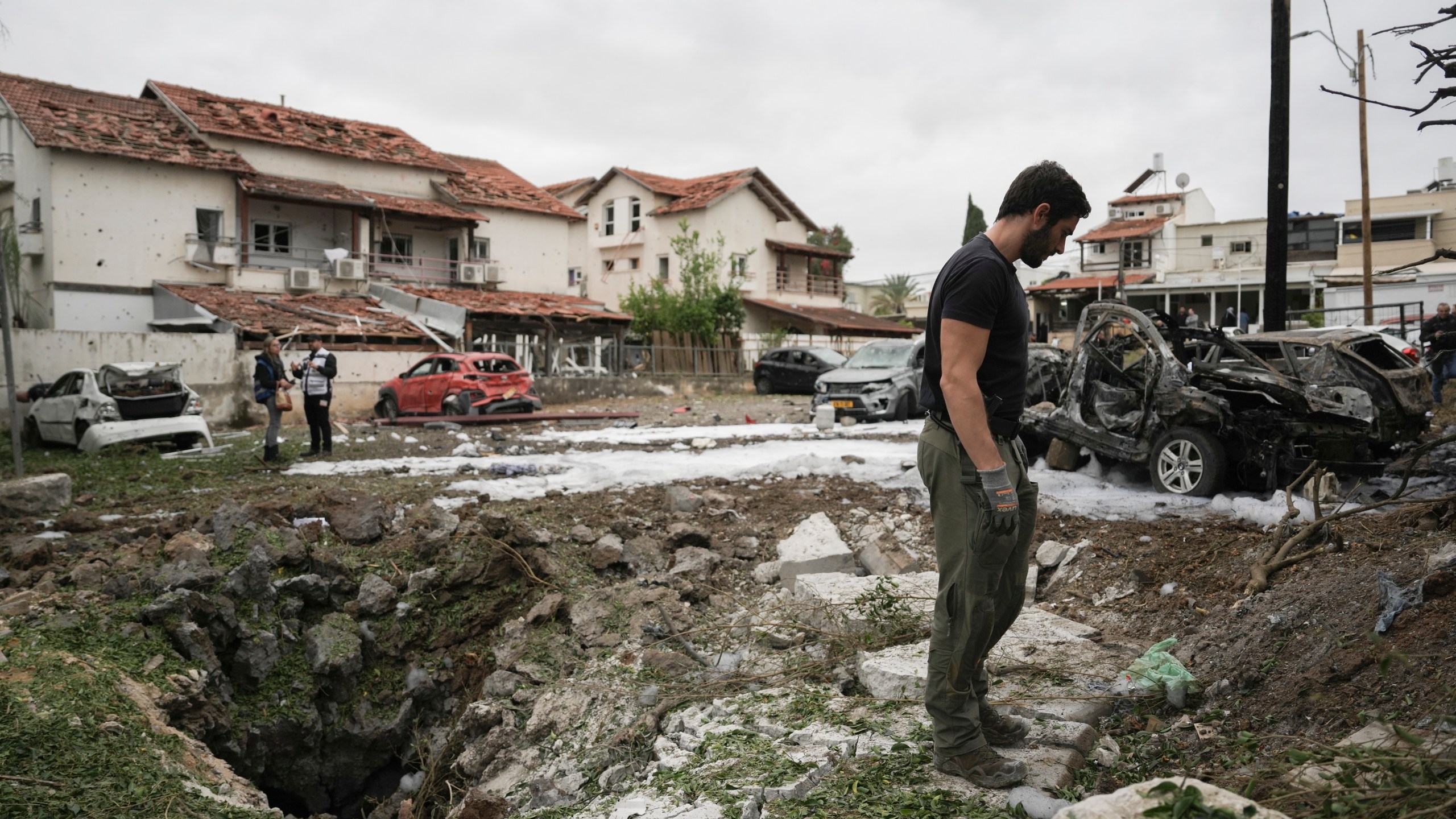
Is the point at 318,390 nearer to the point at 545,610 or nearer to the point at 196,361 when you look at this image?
the point at 545,610

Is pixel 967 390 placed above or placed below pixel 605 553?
above

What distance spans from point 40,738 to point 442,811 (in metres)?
1.94

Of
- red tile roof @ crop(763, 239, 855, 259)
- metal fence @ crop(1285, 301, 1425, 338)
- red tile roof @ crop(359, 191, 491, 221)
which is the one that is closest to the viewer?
metal fence @ crop(1285, 301, 1425, 338)

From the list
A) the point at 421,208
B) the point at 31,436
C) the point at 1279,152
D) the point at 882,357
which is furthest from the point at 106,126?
the point at 1279,152

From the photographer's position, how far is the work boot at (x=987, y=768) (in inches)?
126

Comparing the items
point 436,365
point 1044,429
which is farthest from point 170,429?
point 1044,429

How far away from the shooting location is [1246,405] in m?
8.38

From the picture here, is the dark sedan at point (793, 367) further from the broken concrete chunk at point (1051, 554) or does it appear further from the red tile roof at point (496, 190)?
the broken concrete chunk at point (1051, 554)

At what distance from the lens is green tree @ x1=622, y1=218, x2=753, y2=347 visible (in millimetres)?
36250

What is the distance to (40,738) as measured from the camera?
13.2 ft

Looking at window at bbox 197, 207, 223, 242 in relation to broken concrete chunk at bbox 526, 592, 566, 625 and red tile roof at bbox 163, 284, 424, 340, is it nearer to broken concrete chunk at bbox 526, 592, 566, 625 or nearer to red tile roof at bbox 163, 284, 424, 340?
red tile roof at bbox 163, 284, 424, 340

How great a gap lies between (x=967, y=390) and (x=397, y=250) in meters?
32.8

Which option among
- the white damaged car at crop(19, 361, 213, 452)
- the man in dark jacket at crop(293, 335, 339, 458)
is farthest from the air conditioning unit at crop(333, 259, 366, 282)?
the man in dark jacket at crop(293, 335, 339, 458)

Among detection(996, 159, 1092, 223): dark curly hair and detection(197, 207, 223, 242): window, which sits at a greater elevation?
detection(197, 207, 223, 242): window
